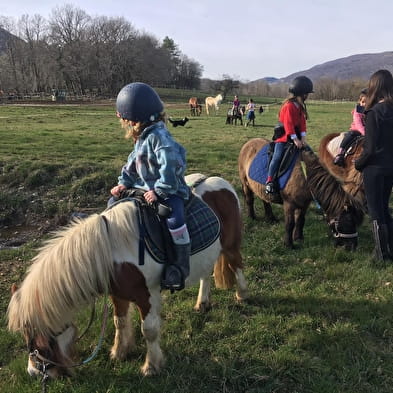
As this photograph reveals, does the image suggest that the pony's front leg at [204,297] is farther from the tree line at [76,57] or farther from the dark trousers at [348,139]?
the tree line at [76,57]

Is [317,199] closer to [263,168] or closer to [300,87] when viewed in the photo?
[263,168]

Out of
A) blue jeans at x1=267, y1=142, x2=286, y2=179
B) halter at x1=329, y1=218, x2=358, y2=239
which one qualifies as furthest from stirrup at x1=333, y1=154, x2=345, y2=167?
halter at x1=329, y1=218, x2=358, y2=239

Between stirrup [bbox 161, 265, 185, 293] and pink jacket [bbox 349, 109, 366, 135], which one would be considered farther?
pink jacket [bbox 349, 109, 366, 135]

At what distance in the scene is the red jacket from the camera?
194 inches

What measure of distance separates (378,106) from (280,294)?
2.46m

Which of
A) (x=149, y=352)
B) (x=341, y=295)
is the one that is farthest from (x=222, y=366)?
(x=341, y=295)

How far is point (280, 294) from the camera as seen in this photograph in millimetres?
3773

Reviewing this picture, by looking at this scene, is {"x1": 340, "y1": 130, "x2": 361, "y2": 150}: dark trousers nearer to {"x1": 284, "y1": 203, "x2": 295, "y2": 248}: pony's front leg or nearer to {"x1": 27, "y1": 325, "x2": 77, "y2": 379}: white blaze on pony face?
{"x1": 284, "y1": 203, "x2": 295, "y2": 248}: pony's front leg

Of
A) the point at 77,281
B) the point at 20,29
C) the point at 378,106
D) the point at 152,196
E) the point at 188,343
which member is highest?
the point at 20,29

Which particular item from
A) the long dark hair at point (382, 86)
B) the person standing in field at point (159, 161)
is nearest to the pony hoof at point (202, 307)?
the person standing in field at point (159, 161)

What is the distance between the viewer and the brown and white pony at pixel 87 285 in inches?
85.4

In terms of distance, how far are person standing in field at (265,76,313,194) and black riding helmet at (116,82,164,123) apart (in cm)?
278

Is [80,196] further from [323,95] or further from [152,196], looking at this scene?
[323,95]

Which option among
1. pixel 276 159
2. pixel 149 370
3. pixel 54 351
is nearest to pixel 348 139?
pixel 276 159
